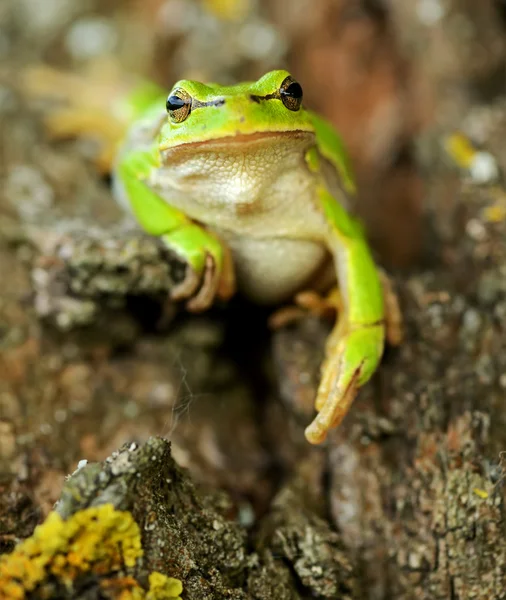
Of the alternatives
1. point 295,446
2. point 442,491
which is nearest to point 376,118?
point 295,446

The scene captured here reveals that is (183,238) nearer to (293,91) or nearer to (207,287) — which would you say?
(207,287)

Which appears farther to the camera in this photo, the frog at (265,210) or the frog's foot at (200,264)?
the frog's foot at (200,264)

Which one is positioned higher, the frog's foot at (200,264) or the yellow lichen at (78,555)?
the frog's foot at (200,264)

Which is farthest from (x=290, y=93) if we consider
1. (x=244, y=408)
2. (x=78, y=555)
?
(x=78, y=555)

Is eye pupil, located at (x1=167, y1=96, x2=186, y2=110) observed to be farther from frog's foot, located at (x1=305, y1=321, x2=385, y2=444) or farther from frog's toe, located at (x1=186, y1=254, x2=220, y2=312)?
frog's foot, located at (x1=305, y1=321, x2=385, y2=444)

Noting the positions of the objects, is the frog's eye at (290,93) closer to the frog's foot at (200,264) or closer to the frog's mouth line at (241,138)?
the frog's mouth line at (241,138)

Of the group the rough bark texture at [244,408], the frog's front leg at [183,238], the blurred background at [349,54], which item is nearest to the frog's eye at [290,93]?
the frog's front leg at [183,238]
